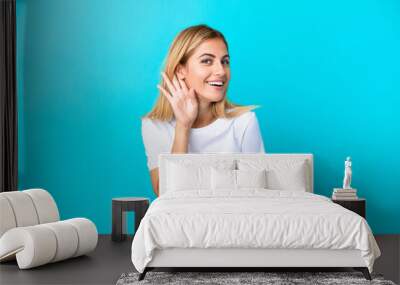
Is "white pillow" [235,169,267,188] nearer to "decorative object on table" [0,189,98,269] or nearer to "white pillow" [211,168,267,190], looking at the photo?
"white pillow" [211,168,267,190]

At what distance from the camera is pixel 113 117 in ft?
22.6

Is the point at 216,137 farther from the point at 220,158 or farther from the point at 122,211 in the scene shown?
the point at 122,211

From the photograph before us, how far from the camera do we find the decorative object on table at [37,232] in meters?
4.98

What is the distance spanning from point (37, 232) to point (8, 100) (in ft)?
7.11

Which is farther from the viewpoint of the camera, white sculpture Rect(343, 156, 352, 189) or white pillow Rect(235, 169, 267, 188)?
white sculpture Rect(343, 156, 352, 189)

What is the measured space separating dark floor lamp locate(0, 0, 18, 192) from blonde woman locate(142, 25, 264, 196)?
4.54 ft

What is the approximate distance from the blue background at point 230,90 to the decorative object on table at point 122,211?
0.42 m

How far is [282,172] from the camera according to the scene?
629 centimetres

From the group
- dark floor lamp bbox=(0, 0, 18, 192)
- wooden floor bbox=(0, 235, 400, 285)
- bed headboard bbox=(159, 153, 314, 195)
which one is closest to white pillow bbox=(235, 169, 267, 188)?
bed headboard bbox=(159, 153, 314, 195)

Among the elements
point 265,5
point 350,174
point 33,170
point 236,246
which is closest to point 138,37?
point 265,5

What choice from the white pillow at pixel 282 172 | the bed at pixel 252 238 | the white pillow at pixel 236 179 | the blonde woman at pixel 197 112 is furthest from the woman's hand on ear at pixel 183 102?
the bed at pixel 252 238

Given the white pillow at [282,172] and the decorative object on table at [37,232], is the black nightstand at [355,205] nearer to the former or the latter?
the white pillow at [282,172]

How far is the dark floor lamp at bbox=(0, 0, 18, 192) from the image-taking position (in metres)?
6.53

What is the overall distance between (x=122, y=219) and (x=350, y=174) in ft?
7.73
